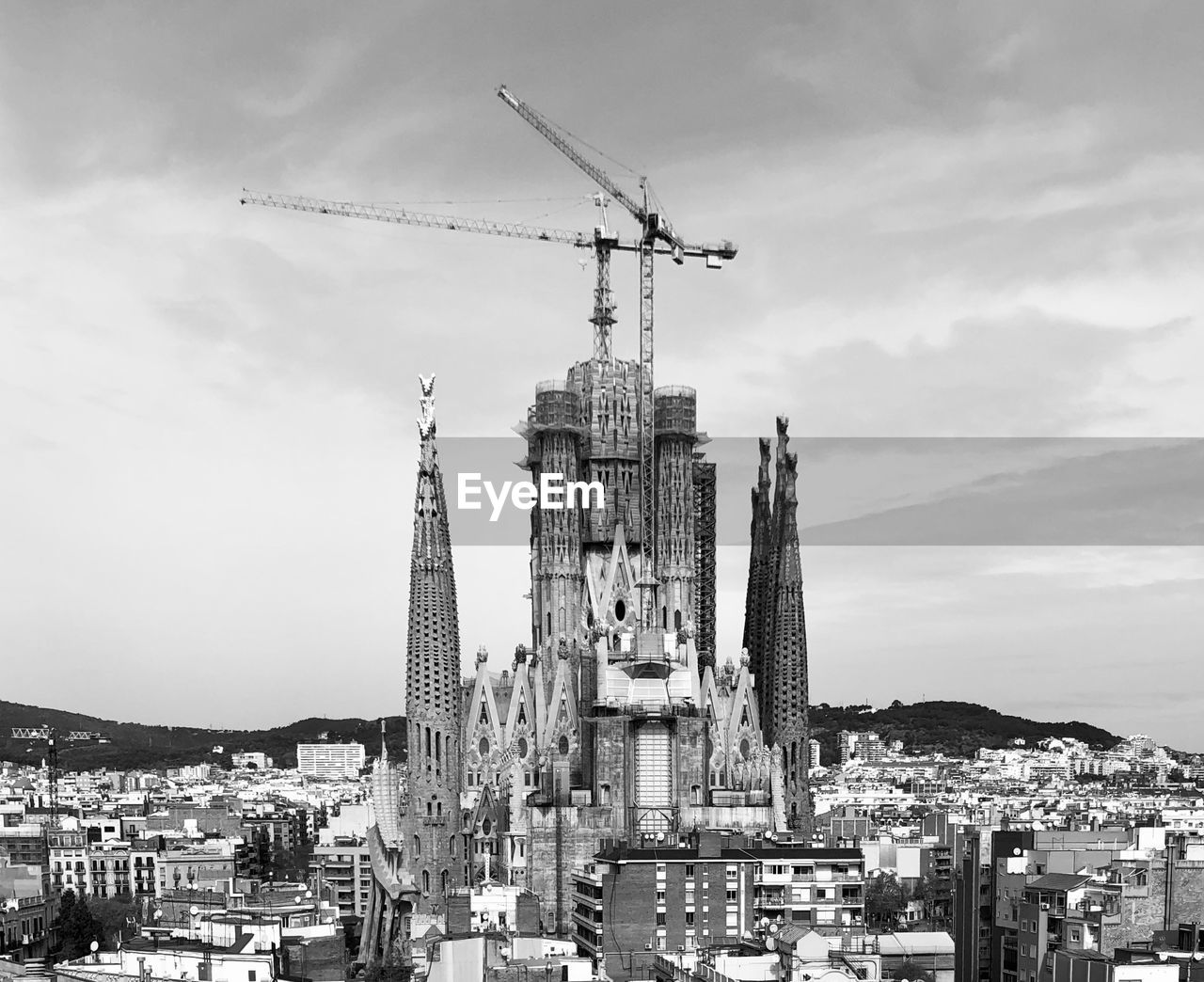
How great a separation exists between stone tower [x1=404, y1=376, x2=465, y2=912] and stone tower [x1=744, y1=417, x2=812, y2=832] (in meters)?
11.3

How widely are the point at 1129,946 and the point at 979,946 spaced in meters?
8.41

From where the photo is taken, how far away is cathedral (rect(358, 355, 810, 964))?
2756 inches

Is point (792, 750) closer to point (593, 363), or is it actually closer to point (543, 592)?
point (543, 592)

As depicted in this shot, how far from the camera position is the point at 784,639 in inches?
3039

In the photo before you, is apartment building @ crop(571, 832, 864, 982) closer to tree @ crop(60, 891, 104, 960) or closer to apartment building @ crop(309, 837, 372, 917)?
tree @ crop(60, 891, 104, 960)

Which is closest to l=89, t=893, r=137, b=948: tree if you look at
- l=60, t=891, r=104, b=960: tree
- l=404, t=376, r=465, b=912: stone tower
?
l=60, t=891, r=104, b=960: tree

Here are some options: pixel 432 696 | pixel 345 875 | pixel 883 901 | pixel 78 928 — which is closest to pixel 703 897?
pixel 432 696

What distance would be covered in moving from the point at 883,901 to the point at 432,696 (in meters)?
16.3

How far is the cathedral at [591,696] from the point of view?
Result: 70.0 m

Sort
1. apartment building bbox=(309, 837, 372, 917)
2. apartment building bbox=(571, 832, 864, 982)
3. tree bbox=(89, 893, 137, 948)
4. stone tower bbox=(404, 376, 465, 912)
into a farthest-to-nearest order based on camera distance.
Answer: apartment building bbox=(309, 837, 372, 917) → stone tower bbox=(404, 376, 465, 912) → tree bbox=(89, 893, 137, 948) → apartment building bbox=(571, 832, 864, 982)

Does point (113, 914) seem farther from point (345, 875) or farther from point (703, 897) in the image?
point (703, 897)

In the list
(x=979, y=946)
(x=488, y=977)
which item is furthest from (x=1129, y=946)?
(x=488, y=977)

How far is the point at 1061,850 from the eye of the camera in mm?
54875

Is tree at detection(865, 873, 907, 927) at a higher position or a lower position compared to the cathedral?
lower
